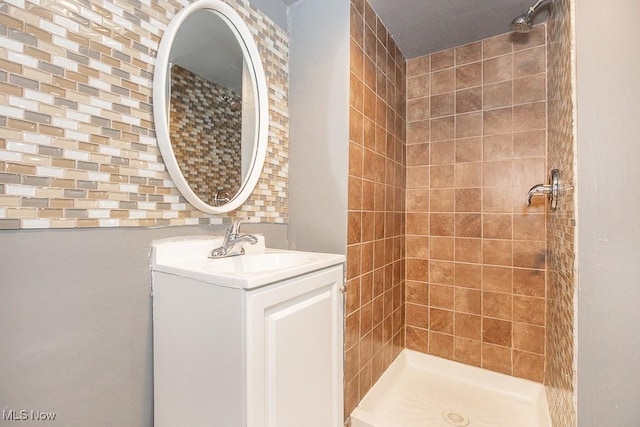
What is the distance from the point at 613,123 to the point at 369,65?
1.00 m

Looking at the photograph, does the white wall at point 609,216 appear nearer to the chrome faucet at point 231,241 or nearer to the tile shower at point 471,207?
the tile shower at point 471,207

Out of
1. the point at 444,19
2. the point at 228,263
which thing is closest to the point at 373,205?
the point at 228,263

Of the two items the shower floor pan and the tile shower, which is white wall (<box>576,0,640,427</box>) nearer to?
the tile shower

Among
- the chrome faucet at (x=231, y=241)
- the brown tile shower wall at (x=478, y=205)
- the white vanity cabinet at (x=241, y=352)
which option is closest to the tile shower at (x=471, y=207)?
the brown tile shower wall at (x=478, y=205)

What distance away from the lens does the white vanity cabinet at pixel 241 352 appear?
706 millimetres

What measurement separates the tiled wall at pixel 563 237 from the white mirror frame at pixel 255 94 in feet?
3.64

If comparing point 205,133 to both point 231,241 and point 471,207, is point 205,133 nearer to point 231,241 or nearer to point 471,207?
point 231,241

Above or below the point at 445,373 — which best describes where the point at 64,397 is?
above

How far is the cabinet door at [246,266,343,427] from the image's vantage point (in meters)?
0.72

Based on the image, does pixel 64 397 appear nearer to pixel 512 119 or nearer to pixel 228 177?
pixel 228 177

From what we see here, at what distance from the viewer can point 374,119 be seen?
4.91 ft

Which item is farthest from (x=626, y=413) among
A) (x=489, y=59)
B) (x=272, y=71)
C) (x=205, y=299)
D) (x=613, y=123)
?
(x=489, y=59)

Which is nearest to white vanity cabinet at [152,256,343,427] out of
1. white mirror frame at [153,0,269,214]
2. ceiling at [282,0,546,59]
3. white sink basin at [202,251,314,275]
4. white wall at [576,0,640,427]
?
white sink basin at [202,251,314,275]

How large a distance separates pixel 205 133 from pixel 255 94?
0.32 m
